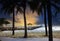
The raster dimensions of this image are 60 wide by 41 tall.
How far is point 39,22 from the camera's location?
4466 cm

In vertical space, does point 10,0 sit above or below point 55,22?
above

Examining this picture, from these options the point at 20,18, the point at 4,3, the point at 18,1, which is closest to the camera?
the point at 18,1

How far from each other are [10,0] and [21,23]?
22.1 meters

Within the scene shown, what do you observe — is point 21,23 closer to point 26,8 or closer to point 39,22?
point 39,22

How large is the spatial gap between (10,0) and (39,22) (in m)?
23.3

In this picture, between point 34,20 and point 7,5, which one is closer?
point 7,5

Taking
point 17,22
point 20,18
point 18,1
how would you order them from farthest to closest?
point 17,22 < point 20,18 < point 18,1

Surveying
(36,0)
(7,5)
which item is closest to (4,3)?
(7,5)

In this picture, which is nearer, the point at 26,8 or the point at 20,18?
the point at 26,8

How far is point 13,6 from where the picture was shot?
23.5 metres

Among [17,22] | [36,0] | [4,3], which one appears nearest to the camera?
[36,0]

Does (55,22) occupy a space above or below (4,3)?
below

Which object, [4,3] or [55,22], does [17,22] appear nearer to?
[55,22]

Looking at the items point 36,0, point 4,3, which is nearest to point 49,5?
point 36,0
